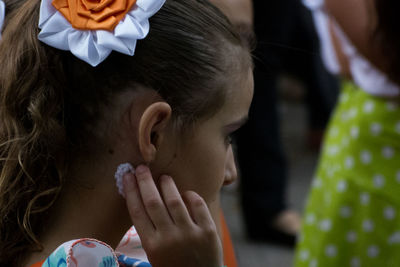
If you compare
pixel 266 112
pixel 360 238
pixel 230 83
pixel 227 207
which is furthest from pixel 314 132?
pixel 230 83

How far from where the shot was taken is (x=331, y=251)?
2408 millimetres

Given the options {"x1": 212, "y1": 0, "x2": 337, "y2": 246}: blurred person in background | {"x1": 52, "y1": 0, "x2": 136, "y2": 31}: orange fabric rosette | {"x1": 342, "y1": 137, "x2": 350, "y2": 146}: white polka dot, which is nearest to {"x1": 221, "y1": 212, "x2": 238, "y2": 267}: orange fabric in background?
{"x1": 342, "y1": 137, "x2": 350, "y2": 146}: white polka dot

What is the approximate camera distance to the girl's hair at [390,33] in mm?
2037

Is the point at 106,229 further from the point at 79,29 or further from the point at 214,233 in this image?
the point at 79,29

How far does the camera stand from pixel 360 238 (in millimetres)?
2344

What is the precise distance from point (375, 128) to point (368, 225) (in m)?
0.35

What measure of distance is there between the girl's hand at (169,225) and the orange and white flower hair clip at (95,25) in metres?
0.26

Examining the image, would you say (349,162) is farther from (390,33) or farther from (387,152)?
(390,33)

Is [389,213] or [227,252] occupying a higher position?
[227,252]

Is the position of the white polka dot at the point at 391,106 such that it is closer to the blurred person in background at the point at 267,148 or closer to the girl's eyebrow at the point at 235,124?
the girl's eyebrow at the point at 235,124

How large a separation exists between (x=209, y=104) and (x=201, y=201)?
8.0 inches

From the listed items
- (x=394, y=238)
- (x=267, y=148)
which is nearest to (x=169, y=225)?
(x=394, y=238)

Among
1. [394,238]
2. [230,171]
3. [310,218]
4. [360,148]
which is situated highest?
[230,171]

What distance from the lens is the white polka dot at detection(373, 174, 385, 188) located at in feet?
7.47
